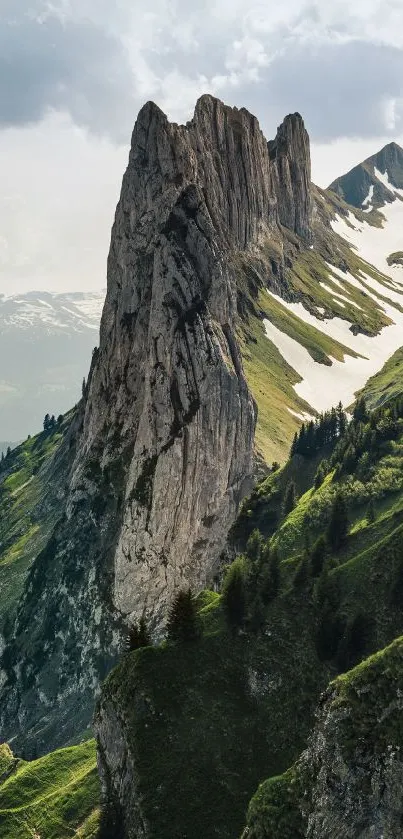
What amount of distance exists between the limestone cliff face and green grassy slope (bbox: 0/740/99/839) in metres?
18.9

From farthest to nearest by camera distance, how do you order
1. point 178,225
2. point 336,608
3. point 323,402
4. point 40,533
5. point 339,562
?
point 323,402 → point 40,533 → point 178,225 → point 339,562 → point 336,608

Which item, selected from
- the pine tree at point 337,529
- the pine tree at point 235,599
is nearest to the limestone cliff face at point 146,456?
the pine tree at point 337,529

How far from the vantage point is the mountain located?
42312 millimetres

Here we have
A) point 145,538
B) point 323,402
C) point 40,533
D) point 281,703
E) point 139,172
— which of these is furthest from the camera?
point 323,402

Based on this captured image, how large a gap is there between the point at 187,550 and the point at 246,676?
51.8 meters

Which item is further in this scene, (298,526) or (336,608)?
(298,526)

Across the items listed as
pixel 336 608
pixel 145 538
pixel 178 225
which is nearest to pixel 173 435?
pixel 145 538

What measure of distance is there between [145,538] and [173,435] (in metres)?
15.2

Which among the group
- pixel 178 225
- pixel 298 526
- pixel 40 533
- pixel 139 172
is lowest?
pixel 298 526

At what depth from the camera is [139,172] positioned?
119938 mm

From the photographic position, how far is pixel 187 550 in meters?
96.9

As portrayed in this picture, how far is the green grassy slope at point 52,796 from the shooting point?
52406mm

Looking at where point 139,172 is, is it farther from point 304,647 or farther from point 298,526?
point 304,647

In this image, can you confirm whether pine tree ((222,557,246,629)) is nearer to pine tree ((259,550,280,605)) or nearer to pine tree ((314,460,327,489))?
pine tree ((259,550,280,605))
